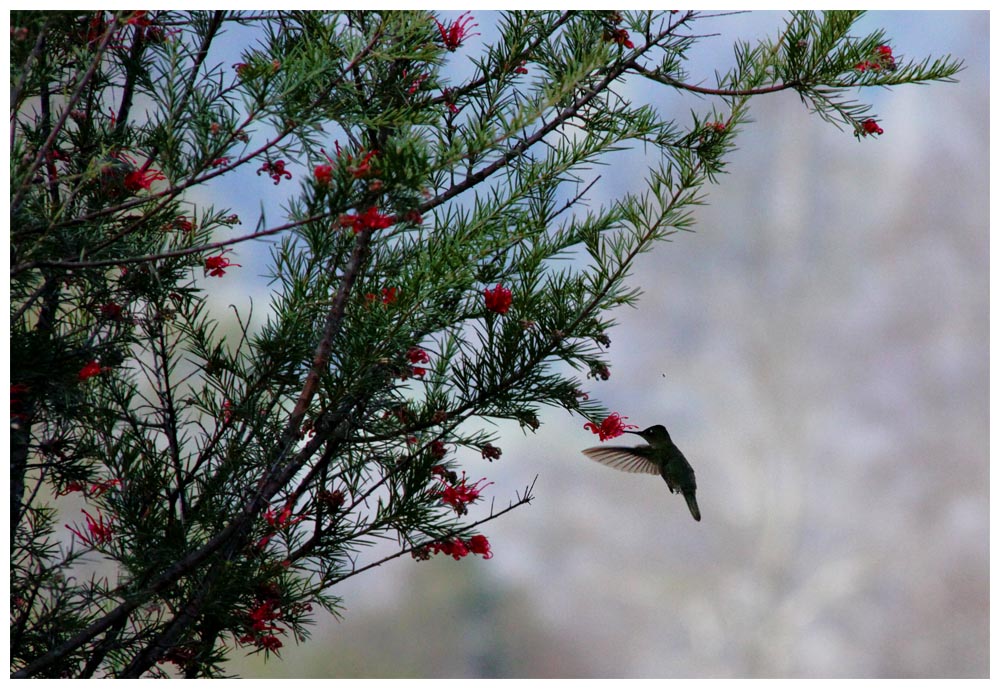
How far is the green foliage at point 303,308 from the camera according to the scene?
0.73 metres

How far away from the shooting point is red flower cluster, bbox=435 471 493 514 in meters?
0.79

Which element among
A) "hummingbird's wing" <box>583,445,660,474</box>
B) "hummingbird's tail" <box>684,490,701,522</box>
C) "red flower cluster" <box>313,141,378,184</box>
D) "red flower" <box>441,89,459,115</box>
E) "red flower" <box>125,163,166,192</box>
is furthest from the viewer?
"hummingbird's tail" <box>684,490,701,522</box>

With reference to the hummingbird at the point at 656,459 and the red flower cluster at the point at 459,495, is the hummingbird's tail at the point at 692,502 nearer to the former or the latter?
the hummingbird at the point at 656,459

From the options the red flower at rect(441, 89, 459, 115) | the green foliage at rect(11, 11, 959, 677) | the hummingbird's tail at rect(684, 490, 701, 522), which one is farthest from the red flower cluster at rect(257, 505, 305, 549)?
the hummingbird's tail at rect(684, 490, 701, 522)

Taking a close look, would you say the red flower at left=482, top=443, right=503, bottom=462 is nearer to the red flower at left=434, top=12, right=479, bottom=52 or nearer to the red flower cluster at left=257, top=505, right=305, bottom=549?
the red flower cluster at left=257, top=505, right=305, bottom=549

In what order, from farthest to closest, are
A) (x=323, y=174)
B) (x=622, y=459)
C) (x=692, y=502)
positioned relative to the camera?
1. (x=692, y=502)
2. (x=622, y=459)
3. (x=323, y=174)

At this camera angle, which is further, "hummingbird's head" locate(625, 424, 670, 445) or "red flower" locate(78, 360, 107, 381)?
"hummingbird's head" locate(625, 424, 670, 445)

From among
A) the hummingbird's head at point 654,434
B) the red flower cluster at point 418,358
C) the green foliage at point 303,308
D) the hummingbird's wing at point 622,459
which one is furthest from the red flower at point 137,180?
the hummingbird's head at point 654,434

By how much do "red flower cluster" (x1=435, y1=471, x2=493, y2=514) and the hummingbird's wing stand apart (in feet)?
0.71

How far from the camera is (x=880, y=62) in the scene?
2.75 ft

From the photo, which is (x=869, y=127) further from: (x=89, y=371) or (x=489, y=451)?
(x=89, y=371)

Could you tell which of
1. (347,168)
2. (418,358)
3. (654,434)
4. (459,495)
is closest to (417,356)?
(418,358)

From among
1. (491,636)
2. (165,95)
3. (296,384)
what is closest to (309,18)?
(165,95)

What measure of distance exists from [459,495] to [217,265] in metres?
0.27
